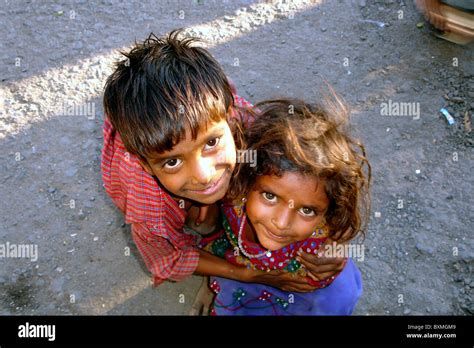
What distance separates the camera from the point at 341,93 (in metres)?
2.95

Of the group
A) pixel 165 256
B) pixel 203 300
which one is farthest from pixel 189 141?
pixel 203 300

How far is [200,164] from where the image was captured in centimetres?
161

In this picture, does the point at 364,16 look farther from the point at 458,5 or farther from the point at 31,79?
the point at 31,79

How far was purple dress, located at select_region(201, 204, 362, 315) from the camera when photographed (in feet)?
6.59

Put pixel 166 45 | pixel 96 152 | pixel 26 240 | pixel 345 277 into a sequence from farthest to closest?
1. pixel 96 152
2. pixel 26 240
3. pixel 345 277
4. pixel 166 45

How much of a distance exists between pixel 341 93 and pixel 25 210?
1773 mm

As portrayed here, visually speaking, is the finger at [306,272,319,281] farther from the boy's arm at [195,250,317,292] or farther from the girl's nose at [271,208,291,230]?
the girl's nose at [271,208,291,230]

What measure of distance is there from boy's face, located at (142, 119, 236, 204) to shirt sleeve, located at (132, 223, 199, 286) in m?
0.28

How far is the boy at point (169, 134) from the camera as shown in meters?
1.59

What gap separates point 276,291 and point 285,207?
1.74 feet

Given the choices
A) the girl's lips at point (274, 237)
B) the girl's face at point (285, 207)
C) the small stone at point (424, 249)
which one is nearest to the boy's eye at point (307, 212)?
the girl's face at point (285, 207)

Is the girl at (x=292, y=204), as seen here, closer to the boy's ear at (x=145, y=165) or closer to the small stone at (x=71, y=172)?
the boy's ear at (x=145, y=165)

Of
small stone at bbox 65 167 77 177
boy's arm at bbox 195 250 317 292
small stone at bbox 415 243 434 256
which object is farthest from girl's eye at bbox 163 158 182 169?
small stone at bbox 415 243 434 256
